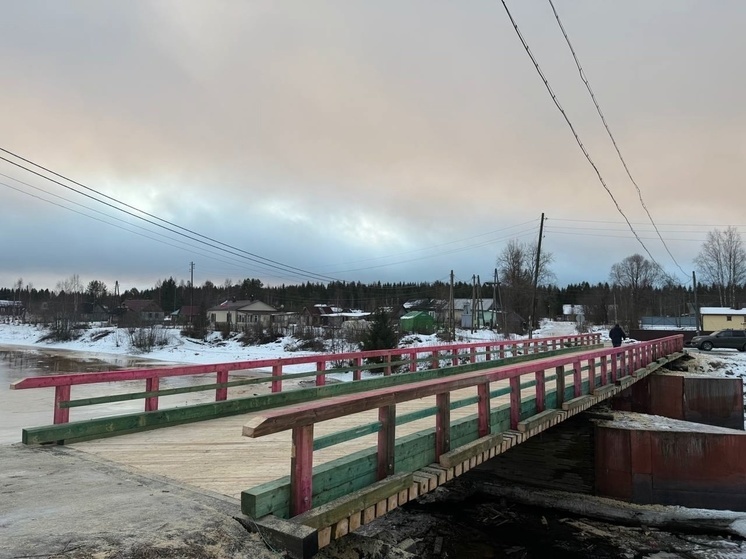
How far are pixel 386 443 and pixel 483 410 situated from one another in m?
2.51

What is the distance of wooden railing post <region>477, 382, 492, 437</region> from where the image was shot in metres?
7.02

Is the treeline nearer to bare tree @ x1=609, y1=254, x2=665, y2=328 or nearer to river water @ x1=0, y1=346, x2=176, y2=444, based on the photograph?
bare tree @ x1=609, y1=254, x2=665, y2=328

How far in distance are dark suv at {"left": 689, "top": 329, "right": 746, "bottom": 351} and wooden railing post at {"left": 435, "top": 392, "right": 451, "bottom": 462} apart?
3948 cm

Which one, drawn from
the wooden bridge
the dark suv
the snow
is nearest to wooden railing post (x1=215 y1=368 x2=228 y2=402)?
the wooden bridge

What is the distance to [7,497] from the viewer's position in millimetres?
4402

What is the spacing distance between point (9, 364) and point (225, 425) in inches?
1374

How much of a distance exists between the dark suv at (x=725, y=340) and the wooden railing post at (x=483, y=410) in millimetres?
38193

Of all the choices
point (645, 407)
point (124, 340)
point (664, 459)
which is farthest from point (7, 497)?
point (124, 340)

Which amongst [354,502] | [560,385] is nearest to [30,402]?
[560,385]

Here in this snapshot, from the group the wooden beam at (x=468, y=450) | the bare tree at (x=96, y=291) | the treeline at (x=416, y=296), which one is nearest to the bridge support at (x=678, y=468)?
the wooden beam at (x=468, y=450)

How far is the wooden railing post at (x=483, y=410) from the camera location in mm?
7020

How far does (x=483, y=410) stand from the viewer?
711cm

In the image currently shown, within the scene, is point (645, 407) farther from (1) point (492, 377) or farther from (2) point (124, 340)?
(2) point (124, 340)

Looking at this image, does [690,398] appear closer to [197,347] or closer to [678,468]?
[678,468]
